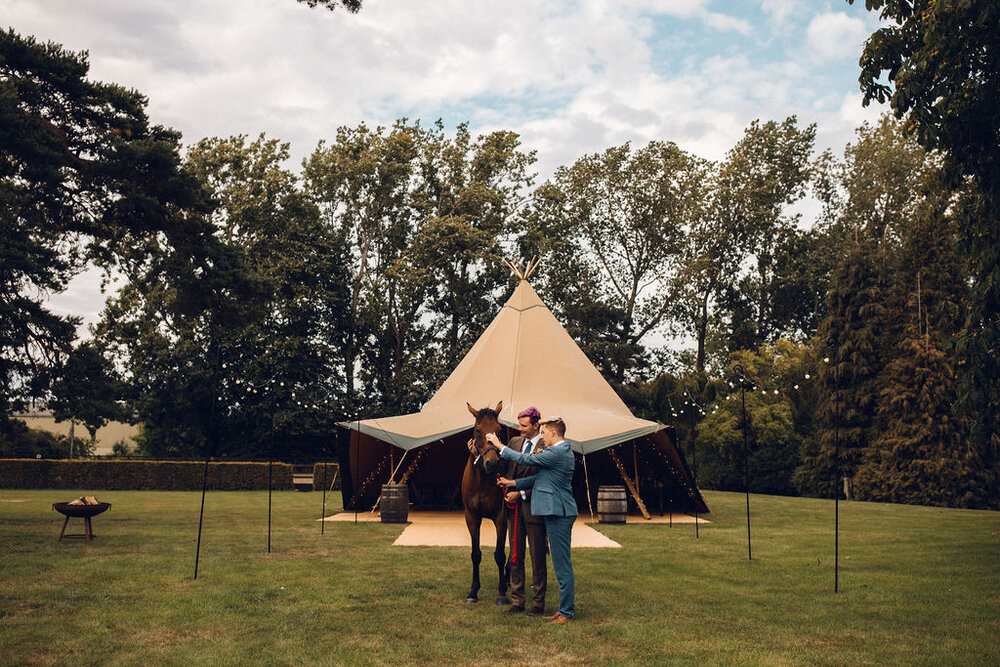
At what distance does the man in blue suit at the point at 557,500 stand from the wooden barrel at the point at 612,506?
948 cm

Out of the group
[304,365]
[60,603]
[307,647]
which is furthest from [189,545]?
[304,365]

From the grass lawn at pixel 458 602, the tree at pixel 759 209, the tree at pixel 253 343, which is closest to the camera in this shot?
the grass lawn at pixel 458 602

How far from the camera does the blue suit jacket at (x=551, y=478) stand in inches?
259

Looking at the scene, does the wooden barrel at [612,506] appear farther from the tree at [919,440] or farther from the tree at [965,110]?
the tree at [919,440]

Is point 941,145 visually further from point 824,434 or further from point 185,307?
point 824,434

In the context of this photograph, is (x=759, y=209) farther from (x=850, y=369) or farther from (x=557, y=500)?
(x=557, y=500)

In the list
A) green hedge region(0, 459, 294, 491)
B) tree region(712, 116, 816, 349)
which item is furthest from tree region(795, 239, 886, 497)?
green hedge region(0, 459, 294, 491)

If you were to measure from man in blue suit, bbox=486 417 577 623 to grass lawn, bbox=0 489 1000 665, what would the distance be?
1.08ft

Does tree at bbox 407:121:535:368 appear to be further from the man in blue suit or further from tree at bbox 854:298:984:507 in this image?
the man in blue suit

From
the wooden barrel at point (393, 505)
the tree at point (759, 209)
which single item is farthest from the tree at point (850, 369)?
the wooden barrel at point (393, 505)

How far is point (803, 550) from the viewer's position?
1145cm

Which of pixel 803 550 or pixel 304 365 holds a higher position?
pixel 304 365

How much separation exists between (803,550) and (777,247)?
30.1 meters

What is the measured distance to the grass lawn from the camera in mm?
5625
